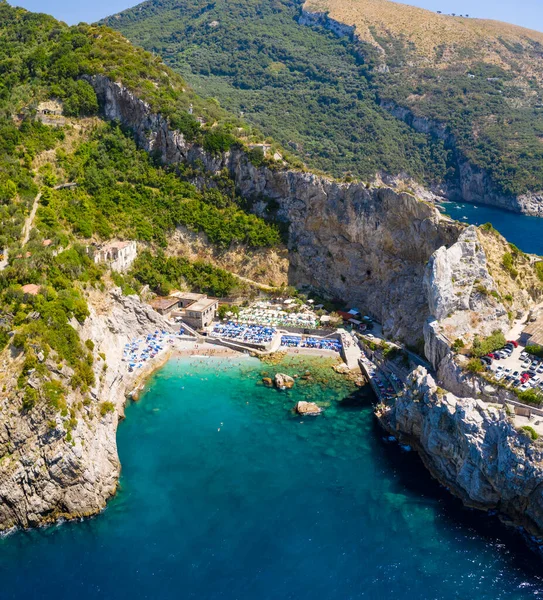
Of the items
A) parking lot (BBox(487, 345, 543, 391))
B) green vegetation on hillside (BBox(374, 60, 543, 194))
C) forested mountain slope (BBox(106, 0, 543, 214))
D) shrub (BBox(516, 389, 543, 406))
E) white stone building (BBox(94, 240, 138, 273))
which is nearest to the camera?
shrub (BBox(516, 389, 543, 406))

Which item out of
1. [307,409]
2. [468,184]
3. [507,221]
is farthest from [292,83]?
[307,409]

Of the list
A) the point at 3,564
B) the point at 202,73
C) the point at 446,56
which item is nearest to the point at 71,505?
the point at 3,564

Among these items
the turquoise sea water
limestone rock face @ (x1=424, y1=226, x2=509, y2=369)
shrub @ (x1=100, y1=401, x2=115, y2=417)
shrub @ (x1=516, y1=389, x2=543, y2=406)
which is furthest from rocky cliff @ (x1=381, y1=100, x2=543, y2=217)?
shrub @ (x1=100, y1=401, x2=115, y2=417)

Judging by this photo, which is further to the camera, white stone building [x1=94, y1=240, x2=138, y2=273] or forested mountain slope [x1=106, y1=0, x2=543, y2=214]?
forested mountain slope [x1=106, y1=0, x2=543, y2=214]

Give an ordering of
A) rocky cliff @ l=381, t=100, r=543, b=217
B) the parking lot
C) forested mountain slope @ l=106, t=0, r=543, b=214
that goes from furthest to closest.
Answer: forested mountain slope @ l=106, t=0, r=543, b=214, rocky cliff @ l=381, t=100, r=543, b=217, the parking lot

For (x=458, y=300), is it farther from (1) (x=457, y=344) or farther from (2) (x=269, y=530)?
(2) (x=269, y=530)

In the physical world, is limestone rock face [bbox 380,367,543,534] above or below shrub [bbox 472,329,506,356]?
below

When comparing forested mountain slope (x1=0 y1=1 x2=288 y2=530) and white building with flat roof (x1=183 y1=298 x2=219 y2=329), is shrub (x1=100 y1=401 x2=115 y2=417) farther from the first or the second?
white building with flat roof (x1=183 y1=298 x2=219 y2=329)

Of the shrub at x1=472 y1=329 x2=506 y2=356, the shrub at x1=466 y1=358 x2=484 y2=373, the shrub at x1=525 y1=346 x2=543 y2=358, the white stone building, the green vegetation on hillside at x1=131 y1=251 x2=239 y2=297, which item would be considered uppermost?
the shrub at x1=525 y1=346 x2=543 y2=358
